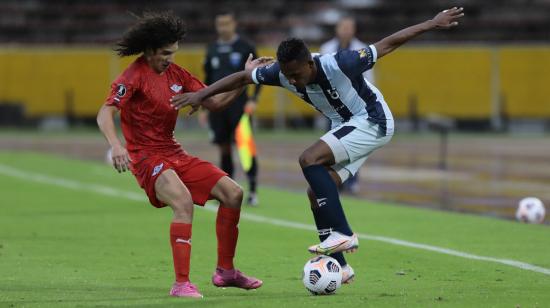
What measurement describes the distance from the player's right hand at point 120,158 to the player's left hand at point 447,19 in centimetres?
236

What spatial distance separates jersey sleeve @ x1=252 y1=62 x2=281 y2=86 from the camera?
868 centimetres

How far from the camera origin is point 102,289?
8602 mm

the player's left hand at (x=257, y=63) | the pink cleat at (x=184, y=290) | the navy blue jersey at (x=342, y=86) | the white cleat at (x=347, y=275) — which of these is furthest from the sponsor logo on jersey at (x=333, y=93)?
the pink cleat at (x=184, y=290)

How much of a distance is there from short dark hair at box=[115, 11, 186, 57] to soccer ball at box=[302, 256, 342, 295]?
190 centimetres

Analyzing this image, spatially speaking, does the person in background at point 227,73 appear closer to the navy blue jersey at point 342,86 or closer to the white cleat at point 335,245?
the navy blue jersey at point 342,86

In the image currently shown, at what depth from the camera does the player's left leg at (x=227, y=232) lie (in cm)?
862

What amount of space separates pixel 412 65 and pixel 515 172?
46.9ft

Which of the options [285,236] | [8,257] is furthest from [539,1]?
[8,257]

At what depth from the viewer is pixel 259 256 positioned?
10.6 metres

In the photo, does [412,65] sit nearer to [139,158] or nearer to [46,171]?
[46,171]

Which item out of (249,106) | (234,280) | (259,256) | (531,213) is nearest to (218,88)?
(234,280)

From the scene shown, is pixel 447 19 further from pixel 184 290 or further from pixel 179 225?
pixel 184 290

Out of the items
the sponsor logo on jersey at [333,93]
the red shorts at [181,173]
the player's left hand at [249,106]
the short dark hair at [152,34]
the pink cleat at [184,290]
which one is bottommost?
the player's left hand at [249,106]

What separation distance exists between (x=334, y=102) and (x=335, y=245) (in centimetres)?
107
